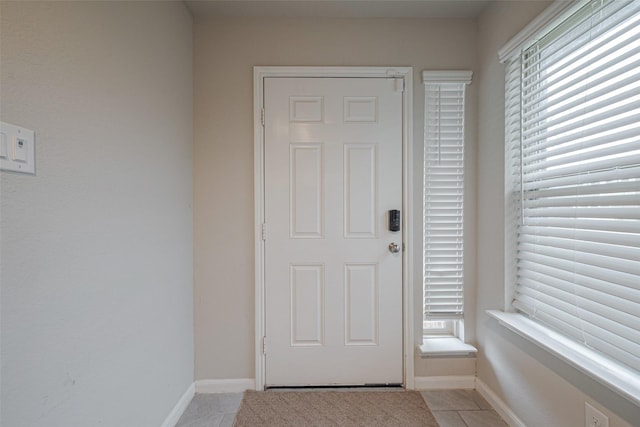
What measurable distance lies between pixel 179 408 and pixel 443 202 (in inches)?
80.4

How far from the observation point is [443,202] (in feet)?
6.24

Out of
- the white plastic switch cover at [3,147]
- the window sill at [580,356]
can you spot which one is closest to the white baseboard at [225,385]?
the window sill at [580,356]

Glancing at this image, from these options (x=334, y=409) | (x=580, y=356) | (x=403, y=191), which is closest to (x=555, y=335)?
(x=580, y=356)

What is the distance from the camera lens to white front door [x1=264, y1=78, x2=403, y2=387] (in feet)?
6.09

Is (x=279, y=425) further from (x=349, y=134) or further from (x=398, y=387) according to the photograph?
(x=349, y=134)

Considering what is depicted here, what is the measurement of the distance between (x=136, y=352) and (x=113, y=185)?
0.74m

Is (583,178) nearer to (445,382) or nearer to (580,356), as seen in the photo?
(580,356)

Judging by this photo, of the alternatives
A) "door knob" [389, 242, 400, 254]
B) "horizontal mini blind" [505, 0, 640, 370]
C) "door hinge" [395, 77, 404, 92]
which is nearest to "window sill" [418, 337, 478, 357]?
"horizontal mini blind" [505, 0, 640, 370]

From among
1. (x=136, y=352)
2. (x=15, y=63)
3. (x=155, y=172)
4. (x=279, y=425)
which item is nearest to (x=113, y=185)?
(x=155, y=172)

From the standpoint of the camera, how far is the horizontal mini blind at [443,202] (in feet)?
6.22

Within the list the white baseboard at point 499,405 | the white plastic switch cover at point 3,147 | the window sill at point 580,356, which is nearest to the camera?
the white plastic switch cover at point 3,147

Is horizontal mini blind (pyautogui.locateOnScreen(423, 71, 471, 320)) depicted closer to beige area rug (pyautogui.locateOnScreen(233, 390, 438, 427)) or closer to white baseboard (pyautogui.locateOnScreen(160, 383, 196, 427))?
beige area rug (pyautogui.locateOnScreen(233, 390, 438, 427))

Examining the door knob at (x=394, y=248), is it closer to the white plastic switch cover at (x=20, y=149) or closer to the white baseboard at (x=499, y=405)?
the white baseboard at (x=499, y=405)

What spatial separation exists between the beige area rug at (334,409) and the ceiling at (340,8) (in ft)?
7.88
